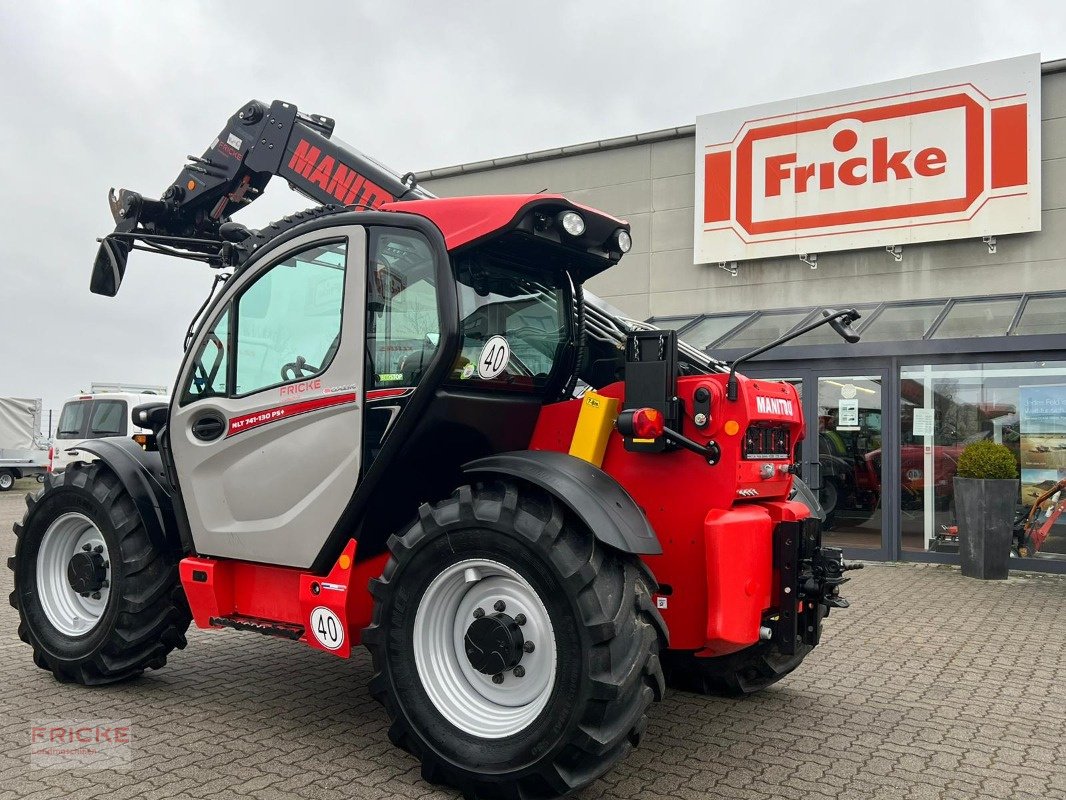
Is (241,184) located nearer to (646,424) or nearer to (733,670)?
(646,424)

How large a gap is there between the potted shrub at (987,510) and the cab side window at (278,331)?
27.8 ft

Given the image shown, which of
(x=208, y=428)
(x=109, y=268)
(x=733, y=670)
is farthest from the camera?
(x=109, y=268)

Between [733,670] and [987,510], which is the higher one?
[987,510]

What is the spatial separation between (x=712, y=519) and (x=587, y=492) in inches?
26.2

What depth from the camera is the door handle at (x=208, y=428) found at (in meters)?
4.64

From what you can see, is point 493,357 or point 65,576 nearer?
point 493,357

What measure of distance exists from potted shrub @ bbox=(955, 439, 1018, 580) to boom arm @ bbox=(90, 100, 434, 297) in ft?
24.8

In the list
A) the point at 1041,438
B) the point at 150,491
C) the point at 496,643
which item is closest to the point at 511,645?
the point at 496,643

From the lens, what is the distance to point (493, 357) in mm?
4148

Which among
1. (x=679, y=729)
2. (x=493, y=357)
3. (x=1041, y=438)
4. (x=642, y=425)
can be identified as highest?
(x=493, y=357)

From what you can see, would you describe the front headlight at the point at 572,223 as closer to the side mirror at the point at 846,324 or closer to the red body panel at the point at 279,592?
the side mirror at the point at 846,324

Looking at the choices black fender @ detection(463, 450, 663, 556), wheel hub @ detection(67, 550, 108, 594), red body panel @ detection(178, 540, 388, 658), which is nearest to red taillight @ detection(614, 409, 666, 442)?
black fender @ detection(463, 450, 663, 556)

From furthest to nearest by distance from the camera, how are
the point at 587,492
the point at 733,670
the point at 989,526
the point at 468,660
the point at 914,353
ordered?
the point at 914,353 < the point at 989,526 < the point at 733,670 < the point at 468,660 < the point at 587,492

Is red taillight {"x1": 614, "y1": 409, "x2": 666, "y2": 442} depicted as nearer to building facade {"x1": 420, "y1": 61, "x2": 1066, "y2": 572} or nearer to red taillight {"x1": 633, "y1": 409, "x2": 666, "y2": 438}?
red taillight {"x1": 633, "y1": 409, "x2": 666, "y2": 438}
